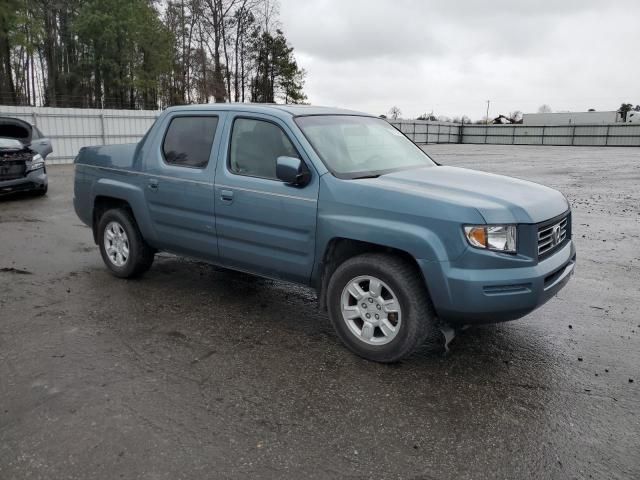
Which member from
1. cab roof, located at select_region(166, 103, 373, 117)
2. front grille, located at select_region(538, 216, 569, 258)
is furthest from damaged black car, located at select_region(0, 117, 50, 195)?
front grille, located at select_region(538, 216, 569, 258)

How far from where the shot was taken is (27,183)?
1138 cm

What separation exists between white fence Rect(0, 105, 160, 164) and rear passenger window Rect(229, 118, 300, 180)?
63.5 feet

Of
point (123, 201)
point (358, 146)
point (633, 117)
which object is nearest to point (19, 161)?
point (123, 201)

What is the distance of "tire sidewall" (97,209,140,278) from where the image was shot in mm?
5355

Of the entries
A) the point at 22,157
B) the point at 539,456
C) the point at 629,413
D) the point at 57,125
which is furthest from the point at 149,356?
the point at 57,125

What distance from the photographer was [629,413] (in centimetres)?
309

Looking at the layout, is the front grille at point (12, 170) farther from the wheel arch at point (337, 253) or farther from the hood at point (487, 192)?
the hood at point (487, 192)

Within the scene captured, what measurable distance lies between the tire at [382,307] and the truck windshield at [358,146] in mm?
768

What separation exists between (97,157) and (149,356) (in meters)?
2.87

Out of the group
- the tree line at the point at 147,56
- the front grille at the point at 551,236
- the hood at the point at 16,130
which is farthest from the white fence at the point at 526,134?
the front grille at the point at 551,236

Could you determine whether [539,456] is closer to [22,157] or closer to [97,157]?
[97,157]

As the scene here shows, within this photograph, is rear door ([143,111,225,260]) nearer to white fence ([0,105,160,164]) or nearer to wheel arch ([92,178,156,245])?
wheel arch ([92,178,156,245])

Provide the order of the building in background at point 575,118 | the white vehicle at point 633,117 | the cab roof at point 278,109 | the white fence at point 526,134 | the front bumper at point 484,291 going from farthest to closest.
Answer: the building in background at point 575,118, the white vehicle at point 633,117, the white fence at point 526,134, the cab roof at point 278,109, the front bumper at point 484,291

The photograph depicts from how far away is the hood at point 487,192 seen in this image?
10.9 feet
